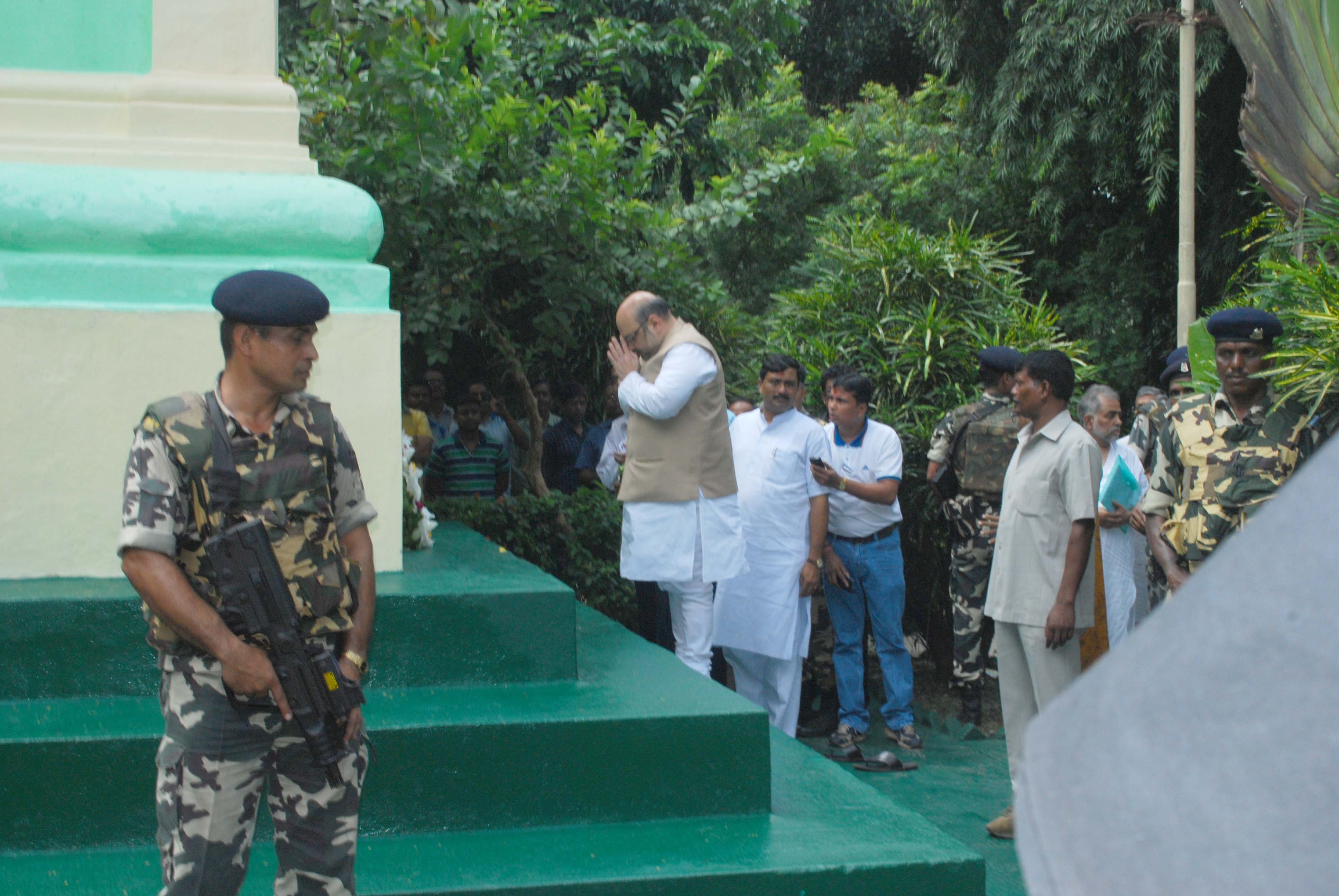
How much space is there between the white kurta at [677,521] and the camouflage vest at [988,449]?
1746 millimetres

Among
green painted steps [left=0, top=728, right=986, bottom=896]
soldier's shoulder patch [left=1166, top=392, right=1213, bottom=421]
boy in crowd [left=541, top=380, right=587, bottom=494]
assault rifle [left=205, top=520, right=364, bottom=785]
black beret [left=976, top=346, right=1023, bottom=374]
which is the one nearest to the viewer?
assault rifle [left=205, top=520, right=364, bottom=785]

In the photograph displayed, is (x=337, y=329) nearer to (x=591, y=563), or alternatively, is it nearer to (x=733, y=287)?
(x=591, y=563)

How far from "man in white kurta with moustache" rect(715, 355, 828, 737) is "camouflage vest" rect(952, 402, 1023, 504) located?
911 mm

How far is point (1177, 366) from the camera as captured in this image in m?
7.30

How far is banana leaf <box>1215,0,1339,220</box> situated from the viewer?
4.16 m

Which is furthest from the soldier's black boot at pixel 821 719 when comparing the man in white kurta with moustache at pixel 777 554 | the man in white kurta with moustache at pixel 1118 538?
the man in white kurta with moustache at pixel 1118 538

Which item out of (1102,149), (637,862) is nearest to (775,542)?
(637,862)

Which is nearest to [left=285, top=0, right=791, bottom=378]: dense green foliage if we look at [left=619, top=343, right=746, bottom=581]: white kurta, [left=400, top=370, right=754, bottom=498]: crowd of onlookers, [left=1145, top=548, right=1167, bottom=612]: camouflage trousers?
[left=400, top=370, right=754, bottom=498]: crowd of onlookers

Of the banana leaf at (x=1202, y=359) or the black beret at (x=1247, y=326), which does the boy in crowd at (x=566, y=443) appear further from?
the black beret at (x=1247, y=326)

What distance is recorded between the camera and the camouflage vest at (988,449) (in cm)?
636

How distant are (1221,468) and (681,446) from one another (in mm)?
2099

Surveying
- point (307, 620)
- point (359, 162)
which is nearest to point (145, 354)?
point (307, 620)

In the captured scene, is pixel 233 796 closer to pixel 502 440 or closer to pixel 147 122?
pixel 147 122

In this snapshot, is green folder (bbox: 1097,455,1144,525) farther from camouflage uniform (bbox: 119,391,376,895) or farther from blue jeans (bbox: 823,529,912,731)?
camouflage uniform (bbox: 119,391,376,895)
